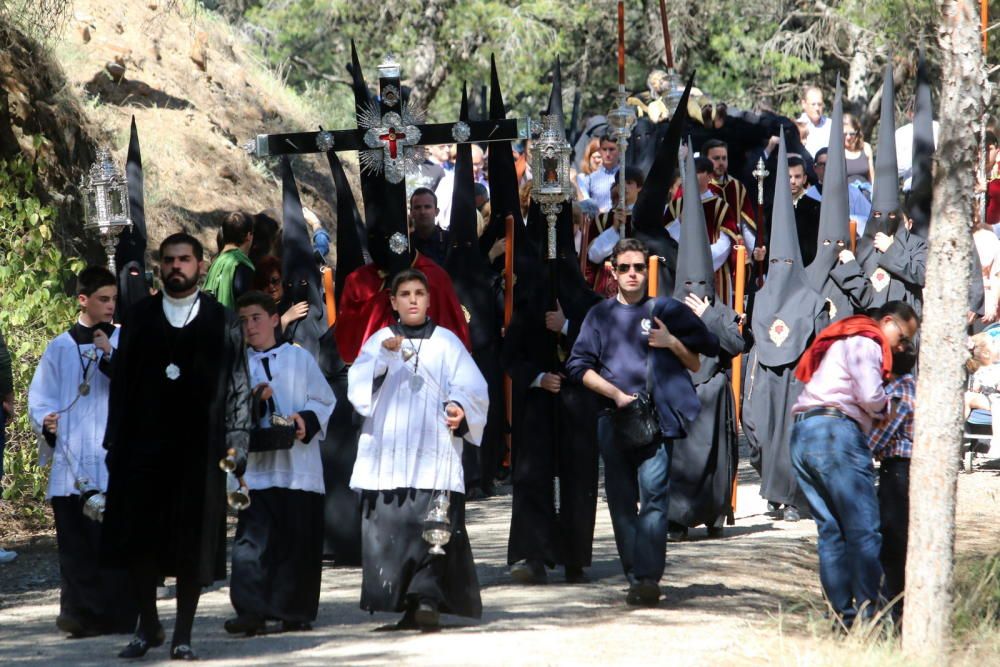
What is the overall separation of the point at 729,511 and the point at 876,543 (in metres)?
3.78

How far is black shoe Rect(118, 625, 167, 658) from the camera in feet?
26.9

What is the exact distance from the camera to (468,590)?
29.3ft

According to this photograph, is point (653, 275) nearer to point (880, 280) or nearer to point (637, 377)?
point (637, 377)

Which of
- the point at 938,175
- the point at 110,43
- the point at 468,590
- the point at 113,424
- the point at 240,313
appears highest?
the point at 110,43

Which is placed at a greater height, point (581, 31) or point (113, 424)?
point (581, 31)

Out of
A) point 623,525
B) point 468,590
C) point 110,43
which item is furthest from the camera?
point 110,43

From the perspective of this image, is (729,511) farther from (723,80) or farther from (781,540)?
(723,80)

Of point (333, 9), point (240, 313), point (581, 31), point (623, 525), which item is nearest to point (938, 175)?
point (623, 525)

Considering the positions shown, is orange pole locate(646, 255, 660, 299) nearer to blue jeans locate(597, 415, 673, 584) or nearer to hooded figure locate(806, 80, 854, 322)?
hooded figure locate(806, 80, 854, 322)

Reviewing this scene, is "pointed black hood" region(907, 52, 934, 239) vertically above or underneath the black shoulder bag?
above

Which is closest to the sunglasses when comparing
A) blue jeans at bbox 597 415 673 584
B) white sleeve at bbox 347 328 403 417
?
blue jeans at bbox 597 415 673 584

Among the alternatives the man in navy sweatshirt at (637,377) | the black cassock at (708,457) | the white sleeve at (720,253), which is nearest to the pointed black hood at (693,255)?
the black cassock at (708,457)

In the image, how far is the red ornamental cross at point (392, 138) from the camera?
10023 millimetres

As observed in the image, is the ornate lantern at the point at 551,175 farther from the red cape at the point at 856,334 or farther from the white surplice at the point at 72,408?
the white surplice at the point at 72,408
